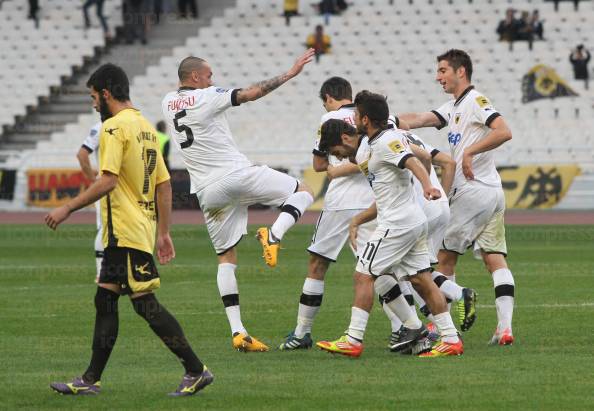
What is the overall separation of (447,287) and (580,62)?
24.5m

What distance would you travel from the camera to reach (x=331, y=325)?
455 inches

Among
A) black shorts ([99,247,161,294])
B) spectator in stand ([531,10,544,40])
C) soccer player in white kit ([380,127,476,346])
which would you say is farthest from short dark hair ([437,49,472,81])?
spectator in stand ([531,10,544,40])

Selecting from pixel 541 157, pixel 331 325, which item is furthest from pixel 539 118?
pixel 331 325

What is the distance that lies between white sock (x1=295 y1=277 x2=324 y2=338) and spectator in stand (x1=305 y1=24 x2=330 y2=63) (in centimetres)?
2552

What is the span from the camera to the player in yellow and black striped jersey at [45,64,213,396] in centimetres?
775

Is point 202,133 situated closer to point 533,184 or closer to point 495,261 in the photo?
point 495,261

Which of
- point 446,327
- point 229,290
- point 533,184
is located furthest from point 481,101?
point 533,184

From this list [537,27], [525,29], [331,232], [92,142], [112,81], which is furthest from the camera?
[537,27]

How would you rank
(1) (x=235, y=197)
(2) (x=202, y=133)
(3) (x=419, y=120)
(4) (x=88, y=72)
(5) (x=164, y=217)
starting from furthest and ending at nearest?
(4) (x=88, y=72), (3) (x=419, y=120), (1) (x=235, y=197), (2) (x=202, y=133), (5) (x=164, y=217)

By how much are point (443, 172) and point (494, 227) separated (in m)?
0.90

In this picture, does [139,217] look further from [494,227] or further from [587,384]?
[494,227]

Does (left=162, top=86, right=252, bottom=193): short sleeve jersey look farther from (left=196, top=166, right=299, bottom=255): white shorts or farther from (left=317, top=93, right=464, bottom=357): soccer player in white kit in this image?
(left=317, top=93, right=464, bottom=357): soccer player in white kit

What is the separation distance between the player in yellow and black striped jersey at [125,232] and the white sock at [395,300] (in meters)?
2.21

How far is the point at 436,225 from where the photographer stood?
10.0 metres
